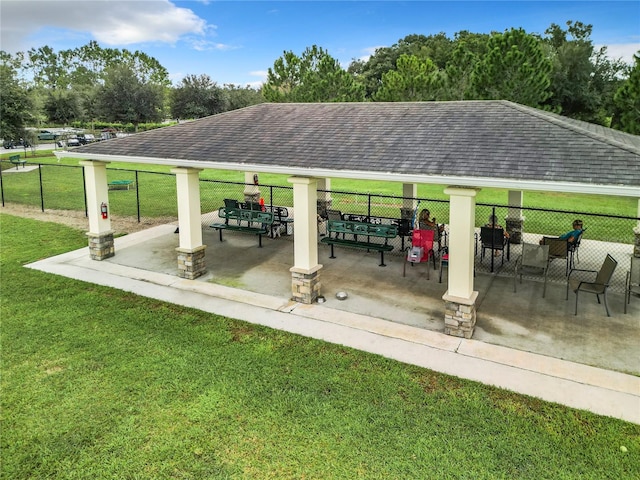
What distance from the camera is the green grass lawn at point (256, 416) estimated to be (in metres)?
4.50

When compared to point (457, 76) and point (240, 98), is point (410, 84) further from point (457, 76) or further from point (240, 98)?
point (240, 98)

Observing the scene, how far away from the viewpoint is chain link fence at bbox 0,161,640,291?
1142 cm

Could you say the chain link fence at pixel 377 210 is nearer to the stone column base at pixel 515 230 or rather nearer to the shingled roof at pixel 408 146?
the stone column base at pixel 515 230

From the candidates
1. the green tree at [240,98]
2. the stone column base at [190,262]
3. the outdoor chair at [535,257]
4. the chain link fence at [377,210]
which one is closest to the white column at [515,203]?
the chain link fence at [377,210]

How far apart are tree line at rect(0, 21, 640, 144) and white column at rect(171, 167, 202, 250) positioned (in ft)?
58.7

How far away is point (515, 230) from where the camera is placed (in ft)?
43.0

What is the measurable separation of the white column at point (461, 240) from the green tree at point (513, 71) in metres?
17.7

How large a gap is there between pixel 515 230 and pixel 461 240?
6.77m

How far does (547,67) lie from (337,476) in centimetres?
2452

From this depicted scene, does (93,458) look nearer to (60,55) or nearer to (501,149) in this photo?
(501,149)

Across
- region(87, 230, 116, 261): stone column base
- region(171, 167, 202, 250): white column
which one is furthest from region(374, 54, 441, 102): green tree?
region(87, 230, 116, 261): stone column base

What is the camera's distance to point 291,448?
475 cm

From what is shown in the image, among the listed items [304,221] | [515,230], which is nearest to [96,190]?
[304,221]

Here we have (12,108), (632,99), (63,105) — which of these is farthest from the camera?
(63,105)
